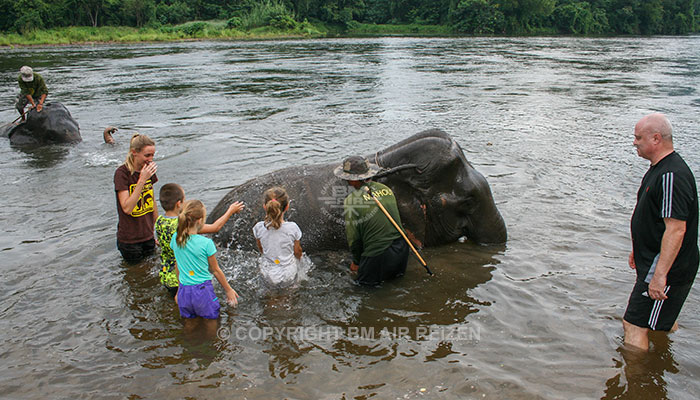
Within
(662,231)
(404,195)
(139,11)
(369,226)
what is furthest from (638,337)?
(139,11)

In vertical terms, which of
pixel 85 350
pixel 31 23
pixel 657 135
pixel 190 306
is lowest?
pixel 85 350

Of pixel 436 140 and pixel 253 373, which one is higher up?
pixel 436 140

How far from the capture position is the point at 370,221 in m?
5.52

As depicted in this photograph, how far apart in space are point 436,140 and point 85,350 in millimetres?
4401

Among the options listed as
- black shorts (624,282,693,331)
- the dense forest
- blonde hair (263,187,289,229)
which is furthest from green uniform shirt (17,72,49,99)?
the dense forest

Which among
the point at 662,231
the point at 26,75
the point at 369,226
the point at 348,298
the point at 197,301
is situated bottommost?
the point at 348,298

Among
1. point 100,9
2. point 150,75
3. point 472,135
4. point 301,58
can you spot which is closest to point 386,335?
point 472,135

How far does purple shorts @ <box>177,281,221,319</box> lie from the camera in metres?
4.96

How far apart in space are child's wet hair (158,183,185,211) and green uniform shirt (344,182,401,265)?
5.59ft

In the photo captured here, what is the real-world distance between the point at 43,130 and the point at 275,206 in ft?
36.4

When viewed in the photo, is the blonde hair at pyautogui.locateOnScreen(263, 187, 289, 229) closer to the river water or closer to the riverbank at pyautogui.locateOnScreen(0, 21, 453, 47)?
the river water

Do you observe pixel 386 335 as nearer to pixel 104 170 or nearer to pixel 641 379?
pixel 641 379

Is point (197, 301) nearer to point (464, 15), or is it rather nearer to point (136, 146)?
point (136, 146)

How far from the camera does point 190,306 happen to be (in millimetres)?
5020
